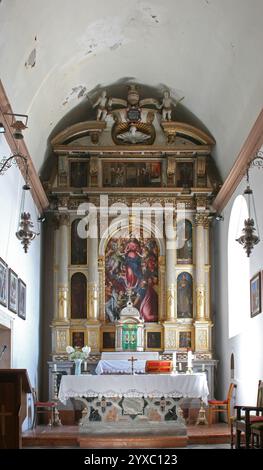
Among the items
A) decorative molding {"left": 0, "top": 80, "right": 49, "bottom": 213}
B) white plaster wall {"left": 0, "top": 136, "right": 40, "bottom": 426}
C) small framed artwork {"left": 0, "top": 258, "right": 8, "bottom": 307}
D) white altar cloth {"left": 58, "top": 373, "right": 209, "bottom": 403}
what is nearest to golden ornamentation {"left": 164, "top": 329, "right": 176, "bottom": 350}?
white plaster wall {"left": 0, "top": 136, "right": 40, "bottom": 426}

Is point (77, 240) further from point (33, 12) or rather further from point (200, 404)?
point (33, 12)

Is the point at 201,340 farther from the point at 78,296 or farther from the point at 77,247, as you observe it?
the point at 77,247

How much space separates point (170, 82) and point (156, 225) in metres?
3.48

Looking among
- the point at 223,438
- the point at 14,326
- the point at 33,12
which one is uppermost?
the point at 33,12

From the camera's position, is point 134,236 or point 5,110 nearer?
point 5,110

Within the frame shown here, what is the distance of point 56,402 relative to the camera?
17703mm

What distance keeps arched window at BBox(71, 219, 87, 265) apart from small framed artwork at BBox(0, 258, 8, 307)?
18.9 ft

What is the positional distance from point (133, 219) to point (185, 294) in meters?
2.22

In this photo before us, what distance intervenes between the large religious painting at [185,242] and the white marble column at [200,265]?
0.87ft

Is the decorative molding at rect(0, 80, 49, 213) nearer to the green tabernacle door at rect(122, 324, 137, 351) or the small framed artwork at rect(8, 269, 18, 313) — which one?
the small framed artwork at rect(8, 269, 18, 313)

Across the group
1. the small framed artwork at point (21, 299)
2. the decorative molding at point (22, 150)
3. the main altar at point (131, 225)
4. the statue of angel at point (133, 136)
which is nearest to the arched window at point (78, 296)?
the main altar at point (131, 225)

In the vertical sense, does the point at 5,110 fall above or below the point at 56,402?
above

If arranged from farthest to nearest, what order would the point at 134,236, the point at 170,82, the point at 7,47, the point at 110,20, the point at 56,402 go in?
1. the point at 134,236
2. the point at 170,82
3. the point at 56,402
4. the point at 110,20
5. the point at 7,47

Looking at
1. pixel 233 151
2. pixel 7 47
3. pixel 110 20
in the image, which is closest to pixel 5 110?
pixel 7 47
